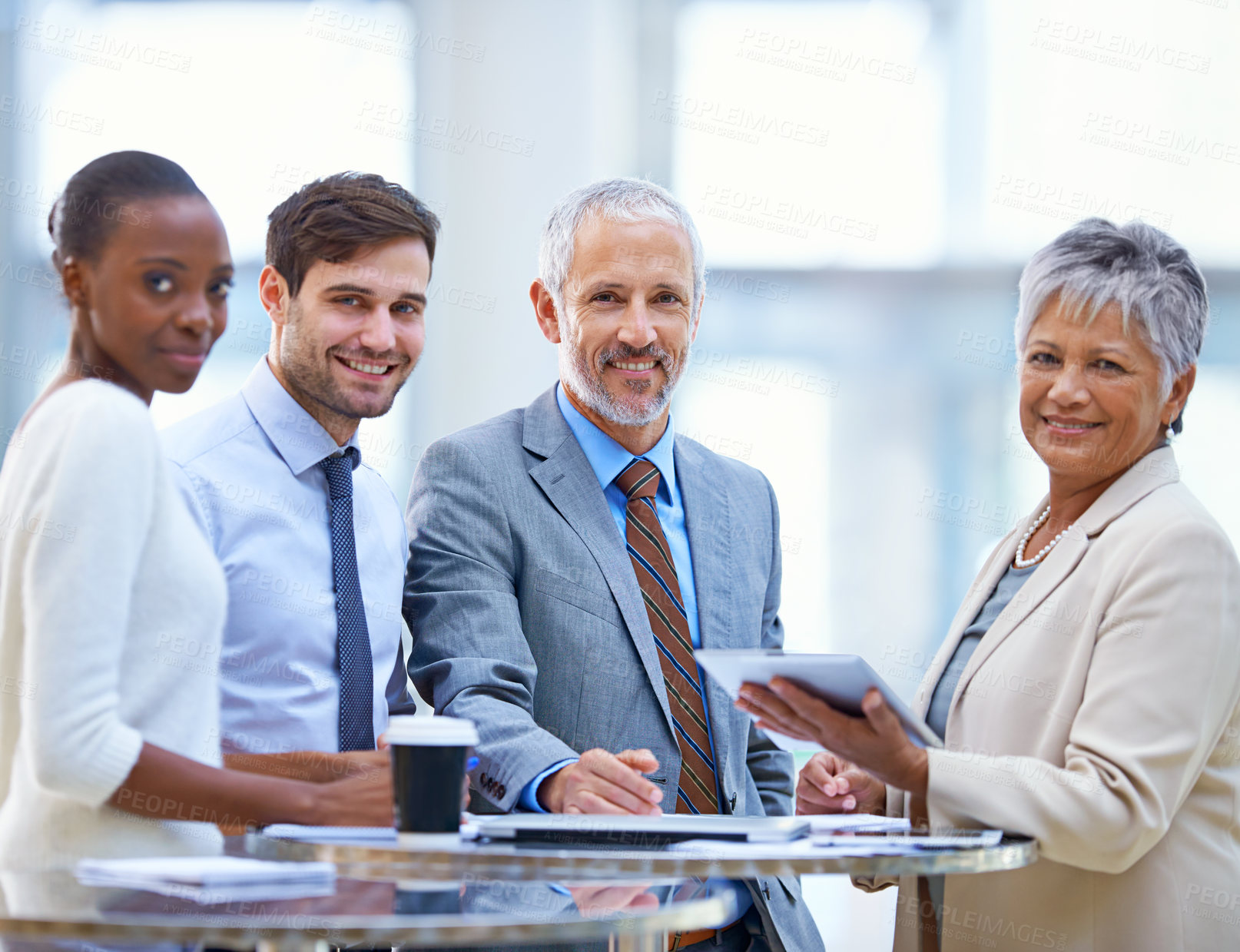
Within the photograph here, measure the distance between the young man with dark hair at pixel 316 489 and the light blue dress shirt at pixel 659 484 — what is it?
1.34 feet

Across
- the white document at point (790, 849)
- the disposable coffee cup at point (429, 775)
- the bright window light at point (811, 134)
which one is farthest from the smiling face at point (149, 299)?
the bright window light at point (811, 134)

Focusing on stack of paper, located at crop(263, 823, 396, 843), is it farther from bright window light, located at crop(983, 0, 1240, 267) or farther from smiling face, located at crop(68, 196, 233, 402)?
bright window light, located at crop(983, 0, 1240, 267)

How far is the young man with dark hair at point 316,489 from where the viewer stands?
4.94 ft

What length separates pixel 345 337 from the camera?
5.65ft

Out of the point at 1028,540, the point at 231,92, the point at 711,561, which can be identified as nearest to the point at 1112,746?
the point at 1028,540

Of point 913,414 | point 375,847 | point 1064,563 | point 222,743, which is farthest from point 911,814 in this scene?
point 913,414

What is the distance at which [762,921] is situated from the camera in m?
1.84

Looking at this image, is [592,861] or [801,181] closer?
[592,861]

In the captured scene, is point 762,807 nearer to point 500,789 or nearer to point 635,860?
point 500,789

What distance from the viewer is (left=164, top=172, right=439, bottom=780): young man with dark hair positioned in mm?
1505

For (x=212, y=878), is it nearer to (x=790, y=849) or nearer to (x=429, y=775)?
(x=429, y=775)

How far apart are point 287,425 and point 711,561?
2.72 feet

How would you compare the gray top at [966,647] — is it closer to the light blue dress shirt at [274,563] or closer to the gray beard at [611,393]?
the gray beard at [611,393]

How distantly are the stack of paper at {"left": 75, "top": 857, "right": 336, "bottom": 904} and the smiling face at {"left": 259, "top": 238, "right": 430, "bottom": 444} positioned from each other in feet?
2.47
